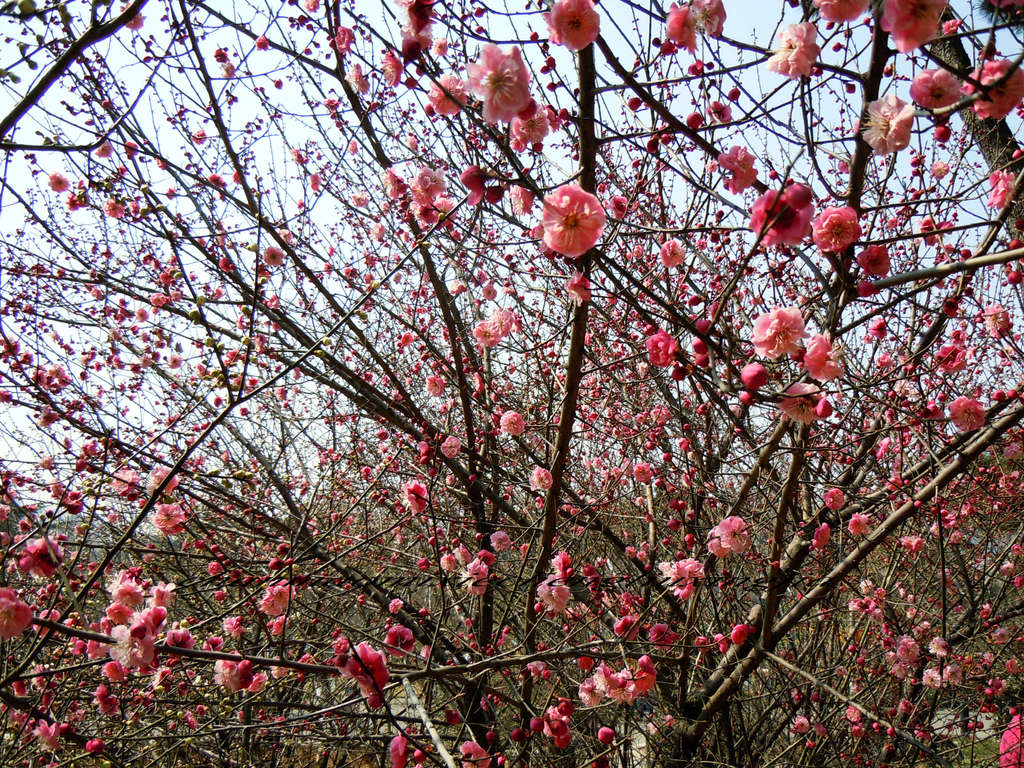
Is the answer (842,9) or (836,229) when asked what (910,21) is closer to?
(842,9)

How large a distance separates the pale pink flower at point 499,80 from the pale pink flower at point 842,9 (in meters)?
0.72

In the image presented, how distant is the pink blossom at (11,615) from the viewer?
1688 mm

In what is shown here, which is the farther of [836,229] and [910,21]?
[836,229]

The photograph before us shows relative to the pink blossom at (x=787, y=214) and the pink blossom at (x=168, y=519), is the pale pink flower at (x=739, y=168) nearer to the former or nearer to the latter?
the pink blossom at (x=787, y=214)

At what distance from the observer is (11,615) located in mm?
1702

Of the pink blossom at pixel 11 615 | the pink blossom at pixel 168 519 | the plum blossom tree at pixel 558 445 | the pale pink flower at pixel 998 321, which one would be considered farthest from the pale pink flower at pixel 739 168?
the pink blossom at pixel 168 519

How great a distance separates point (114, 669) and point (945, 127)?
3276 millimetres

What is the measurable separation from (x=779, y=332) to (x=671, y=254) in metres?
0.96

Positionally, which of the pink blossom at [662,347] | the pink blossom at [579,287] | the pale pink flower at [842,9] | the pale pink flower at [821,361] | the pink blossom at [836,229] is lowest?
the pale pink flower at [821,361]

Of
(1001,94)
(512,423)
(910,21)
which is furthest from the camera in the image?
(512,423)

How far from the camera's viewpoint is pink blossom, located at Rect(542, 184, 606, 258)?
1.55 metres

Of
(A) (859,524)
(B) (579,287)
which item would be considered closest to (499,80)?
(B) (579,287)

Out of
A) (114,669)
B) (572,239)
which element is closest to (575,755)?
(114,669)

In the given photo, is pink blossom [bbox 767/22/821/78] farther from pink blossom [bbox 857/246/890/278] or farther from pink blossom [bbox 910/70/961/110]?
pink blossom [bbox 857/246/890/278]
